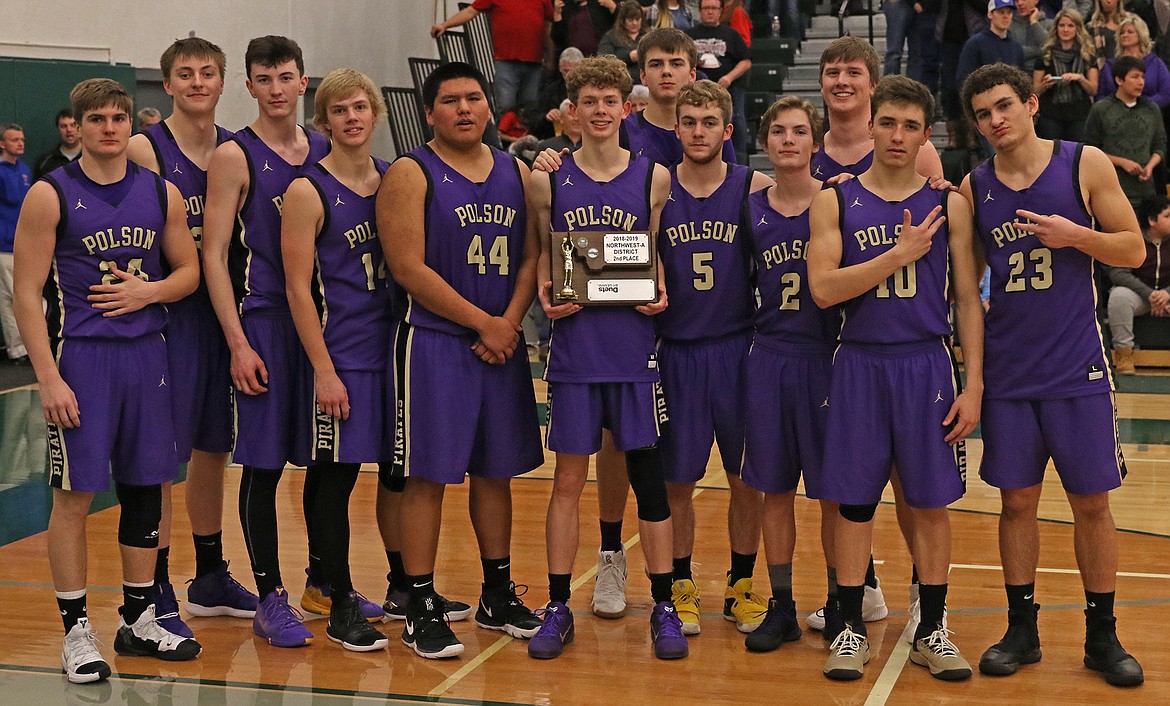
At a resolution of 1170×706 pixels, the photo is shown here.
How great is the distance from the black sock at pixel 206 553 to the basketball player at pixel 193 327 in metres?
0.10

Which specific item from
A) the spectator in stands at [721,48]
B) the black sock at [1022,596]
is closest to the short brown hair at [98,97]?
the black sock at [1022,596]

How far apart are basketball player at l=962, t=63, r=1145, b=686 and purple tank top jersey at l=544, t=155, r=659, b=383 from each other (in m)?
1.16

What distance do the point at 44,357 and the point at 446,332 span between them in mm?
1301

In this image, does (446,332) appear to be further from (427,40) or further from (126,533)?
(427,40)

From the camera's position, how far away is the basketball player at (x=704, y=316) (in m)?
4.84

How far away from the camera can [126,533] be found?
4.60 metres

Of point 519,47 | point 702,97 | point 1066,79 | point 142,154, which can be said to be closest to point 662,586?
point 702,97

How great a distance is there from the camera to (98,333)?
4.43 meters

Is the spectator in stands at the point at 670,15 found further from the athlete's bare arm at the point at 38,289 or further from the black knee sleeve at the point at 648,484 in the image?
the athlete's bare arm at the point at 38,289

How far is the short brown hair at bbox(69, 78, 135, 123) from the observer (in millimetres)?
4371

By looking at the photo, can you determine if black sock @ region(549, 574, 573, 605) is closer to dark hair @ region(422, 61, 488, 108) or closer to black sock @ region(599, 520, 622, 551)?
black sock @ region(599, 520, 622, 551)

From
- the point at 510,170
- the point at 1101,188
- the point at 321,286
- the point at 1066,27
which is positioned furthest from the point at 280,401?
the point at 1066,27

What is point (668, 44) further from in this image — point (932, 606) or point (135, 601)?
point (135, 601)

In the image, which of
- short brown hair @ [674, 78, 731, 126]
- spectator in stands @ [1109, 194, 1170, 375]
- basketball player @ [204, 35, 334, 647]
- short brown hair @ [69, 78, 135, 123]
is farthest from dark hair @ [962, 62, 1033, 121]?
spectator in stands @ [1109, 194, 1170, 375]
